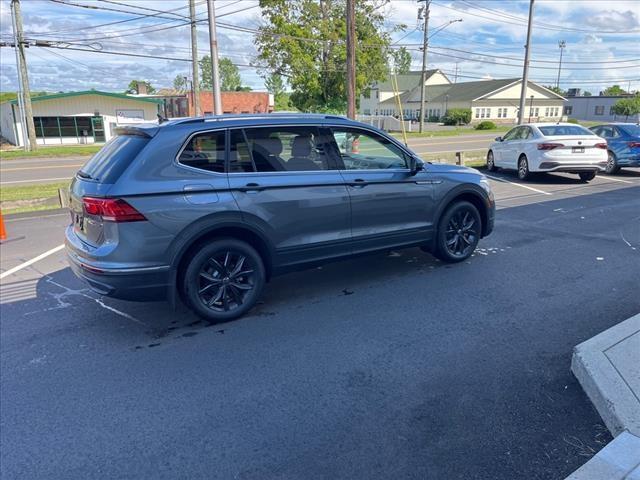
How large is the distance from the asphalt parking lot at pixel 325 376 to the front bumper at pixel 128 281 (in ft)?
1.48

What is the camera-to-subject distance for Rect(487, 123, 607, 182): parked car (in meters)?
12.9

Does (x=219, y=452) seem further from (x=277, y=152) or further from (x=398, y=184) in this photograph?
(x=398, y=184)

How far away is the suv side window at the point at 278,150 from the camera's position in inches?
189

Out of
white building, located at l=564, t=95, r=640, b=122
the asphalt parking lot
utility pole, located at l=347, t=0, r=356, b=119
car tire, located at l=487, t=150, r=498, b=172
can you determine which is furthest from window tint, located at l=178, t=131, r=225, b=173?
white building, located at l=564, t=95, r=640, b=122

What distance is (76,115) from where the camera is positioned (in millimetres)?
42719

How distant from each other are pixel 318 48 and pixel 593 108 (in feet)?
201

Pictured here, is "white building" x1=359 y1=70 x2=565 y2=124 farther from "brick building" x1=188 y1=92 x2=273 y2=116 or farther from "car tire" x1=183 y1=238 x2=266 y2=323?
"car tire" x1=183 y1=238 x2=266 y2=323

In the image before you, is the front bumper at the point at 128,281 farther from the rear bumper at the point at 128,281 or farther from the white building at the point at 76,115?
the white building at the point at 76,115

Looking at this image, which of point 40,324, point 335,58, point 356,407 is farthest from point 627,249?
point 335,58

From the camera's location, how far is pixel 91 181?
14.6 ft

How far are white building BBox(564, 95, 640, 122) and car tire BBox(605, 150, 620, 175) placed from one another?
235 ft

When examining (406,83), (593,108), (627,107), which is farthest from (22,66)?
(593,108)

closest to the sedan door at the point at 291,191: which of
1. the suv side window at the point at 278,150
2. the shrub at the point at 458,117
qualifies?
the suv side window at the point at 278,150

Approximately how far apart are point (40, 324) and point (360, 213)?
3411mm
